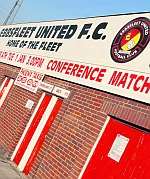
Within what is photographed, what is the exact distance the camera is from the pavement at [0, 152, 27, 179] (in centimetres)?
1138

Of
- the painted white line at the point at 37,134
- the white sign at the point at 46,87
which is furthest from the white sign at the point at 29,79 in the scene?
the painted white line at the point at 37,134

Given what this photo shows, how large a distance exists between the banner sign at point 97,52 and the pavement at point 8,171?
2934 mm

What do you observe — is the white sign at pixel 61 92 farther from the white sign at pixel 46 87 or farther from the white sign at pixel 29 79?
the white sign at pixel 29 79

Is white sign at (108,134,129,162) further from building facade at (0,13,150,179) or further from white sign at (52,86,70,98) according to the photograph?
white sign at (52,86,70,98)

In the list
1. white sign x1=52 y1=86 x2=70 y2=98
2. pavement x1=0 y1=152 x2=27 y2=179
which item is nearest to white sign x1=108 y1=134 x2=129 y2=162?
white sign x1=52 y1=86 x2=70 y2=98

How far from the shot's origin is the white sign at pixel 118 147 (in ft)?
29.5

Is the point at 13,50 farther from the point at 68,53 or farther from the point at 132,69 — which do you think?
the point at 132,69

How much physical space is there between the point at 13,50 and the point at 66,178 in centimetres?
866

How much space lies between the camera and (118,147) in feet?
30.0

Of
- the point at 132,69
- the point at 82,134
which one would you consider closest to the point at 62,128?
the point at 82,134

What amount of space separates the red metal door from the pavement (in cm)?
250

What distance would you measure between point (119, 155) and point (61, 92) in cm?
357

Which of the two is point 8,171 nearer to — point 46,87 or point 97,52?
point 46,87

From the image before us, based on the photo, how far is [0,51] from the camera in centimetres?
1917
